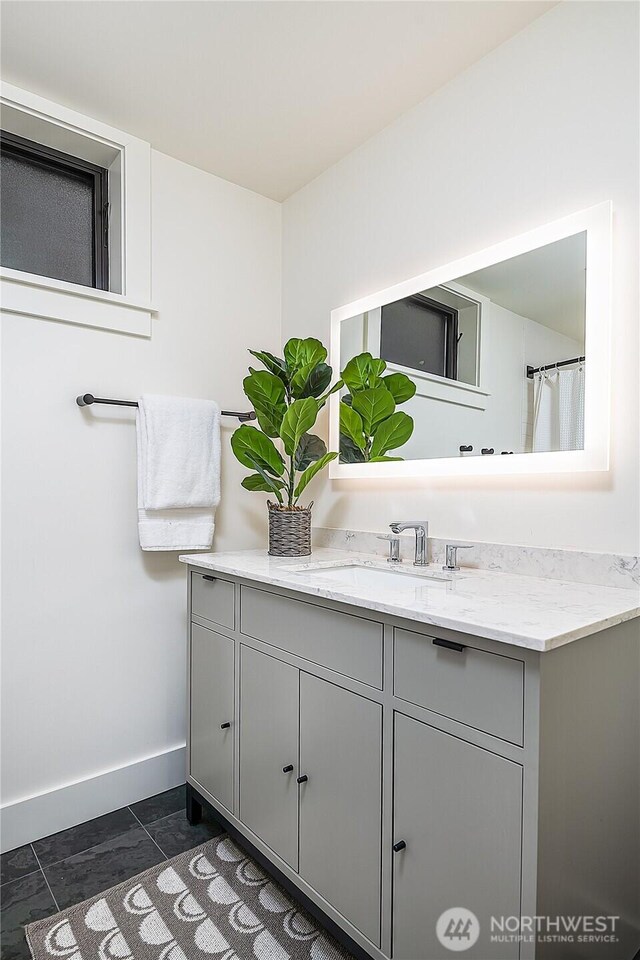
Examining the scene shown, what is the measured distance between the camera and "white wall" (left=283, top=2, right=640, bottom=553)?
1.37m

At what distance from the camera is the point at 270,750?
4.99ft

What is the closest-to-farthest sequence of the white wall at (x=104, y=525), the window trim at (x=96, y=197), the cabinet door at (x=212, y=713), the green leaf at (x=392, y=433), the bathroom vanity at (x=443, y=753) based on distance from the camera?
the bathroom vanity at (x=443, y=753) < the cabinet door at (x=212, y=713) < the white wall at (x=104, y=525) < the green leaf at (x=392, y=433) < the window trim at (x=96, y=197)

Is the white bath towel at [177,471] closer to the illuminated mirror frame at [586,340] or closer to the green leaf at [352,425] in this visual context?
the green leaf at [352,425]

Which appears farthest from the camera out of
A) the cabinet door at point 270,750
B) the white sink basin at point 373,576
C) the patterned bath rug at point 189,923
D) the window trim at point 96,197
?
the window trim at point 96,197

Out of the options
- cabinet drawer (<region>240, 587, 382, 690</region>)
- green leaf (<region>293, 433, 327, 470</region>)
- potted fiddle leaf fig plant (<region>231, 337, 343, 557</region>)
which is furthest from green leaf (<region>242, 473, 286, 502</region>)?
cabinet drawer (<region>240, 587, 382, 690</region>)

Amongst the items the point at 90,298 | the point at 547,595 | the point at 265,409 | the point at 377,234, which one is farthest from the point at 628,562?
the point at 90,298

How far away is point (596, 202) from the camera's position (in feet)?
4.65

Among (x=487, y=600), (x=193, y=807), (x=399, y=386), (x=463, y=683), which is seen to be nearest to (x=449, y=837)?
(x=463, y=683)

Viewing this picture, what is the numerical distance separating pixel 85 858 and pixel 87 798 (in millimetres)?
229

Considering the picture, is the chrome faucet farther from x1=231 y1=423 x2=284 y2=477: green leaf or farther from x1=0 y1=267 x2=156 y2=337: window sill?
x1=0 y1=267 x2=156 y2=337: window sill

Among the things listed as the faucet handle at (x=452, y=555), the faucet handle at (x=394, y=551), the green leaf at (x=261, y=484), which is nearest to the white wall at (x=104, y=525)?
the green leaf at (x=261, y=484)

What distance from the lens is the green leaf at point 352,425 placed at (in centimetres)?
207

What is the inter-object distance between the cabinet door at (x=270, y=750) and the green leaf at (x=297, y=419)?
71 cm

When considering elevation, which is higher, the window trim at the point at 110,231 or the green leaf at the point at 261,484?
the window trim at the point at 110,231
